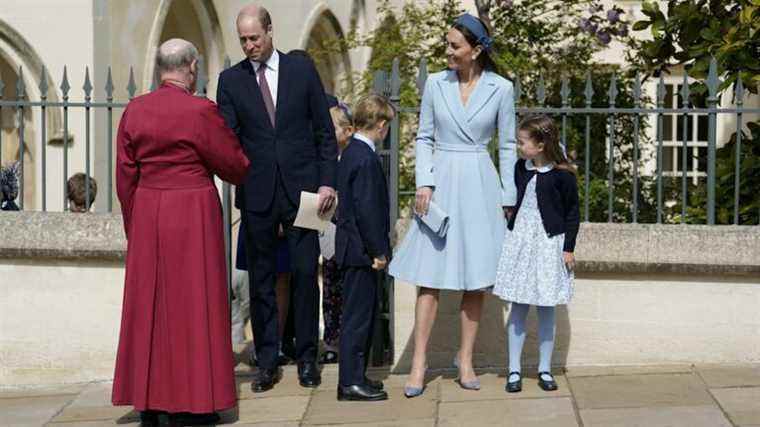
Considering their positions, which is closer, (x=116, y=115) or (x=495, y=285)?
(x=495, y=285)

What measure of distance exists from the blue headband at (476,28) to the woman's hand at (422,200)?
0.79 metres

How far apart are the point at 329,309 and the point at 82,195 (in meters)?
1.57

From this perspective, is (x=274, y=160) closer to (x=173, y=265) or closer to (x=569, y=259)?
(x=173, y=265)

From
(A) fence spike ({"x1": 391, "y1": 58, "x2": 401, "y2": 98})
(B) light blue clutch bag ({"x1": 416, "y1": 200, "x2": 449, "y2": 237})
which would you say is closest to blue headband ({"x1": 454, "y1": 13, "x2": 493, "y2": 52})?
(A) fence spike ({"x1": 391, "y1": 58, "x2": 401, "y2": 98})

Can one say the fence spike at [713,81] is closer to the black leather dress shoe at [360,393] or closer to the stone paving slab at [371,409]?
the stone paving slab at [371,409]

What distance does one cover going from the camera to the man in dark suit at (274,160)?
7.92m

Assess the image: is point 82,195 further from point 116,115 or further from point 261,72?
point 116,115

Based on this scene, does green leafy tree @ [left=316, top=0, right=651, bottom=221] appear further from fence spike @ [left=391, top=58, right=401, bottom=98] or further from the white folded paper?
the white folded paper

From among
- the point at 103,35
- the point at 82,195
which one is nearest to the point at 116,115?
the point at 103,35

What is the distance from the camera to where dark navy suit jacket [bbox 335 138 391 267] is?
7664 mm

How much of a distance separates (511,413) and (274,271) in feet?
4.72

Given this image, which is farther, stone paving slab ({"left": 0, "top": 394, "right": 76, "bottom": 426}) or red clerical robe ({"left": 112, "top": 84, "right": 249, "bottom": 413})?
stone paving slab ({"left": 0, "top": 394, "right": 76, "bottom": 426})

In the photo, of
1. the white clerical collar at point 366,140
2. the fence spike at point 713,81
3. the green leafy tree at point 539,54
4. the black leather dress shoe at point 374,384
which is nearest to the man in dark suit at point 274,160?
the white clerical collar at point 366,140

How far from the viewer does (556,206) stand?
7.91 m
